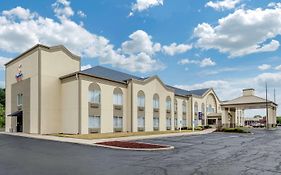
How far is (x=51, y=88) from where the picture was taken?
120 ft

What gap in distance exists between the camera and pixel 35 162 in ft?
41.5

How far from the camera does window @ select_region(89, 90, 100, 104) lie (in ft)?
120

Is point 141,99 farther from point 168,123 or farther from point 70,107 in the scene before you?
point 70,107

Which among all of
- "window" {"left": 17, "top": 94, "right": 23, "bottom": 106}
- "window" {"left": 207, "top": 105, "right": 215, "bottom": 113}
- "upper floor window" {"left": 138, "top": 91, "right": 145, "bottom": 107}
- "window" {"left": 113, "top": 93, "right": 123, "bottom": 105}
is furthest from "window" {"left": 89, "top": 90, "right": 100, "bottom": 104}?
"window" {"left": 207, "top": 105, "right": 215, "bottom": 113}

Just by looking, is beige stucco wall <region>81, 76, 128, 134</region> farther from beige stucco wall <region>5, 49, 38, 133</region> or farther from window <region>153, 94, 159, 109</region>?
window <region>153, 94, 159, 109</region>

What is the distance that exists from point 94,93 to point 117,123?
21.4 feet

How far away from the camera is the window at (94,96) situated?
36531 millimetres

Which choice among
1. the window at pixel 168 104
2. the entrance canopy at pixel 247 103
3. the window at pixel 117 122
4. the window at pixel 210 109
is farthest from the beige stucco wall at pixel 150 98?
the window at pixel 210 109

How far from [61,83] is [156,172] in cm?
2936

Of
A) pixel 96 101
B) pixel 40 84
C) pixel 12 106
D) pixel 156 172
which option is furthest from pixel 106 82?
pixel 156 172

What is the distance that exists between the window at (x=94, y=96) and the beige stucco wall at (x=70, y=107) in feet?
6.77

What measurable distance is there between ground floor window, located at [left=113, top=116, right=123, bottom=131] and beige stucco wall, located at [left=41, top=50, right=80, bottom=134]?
293 inches

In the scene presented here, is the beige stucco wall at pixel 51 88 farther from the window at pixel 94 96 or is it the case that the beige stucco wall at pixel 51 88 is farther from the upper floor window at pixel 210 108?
the upper floor window at pixel 210 108

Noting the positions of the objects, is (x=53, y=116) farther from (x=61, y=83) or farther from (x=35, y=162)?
(x=35, y=162)
